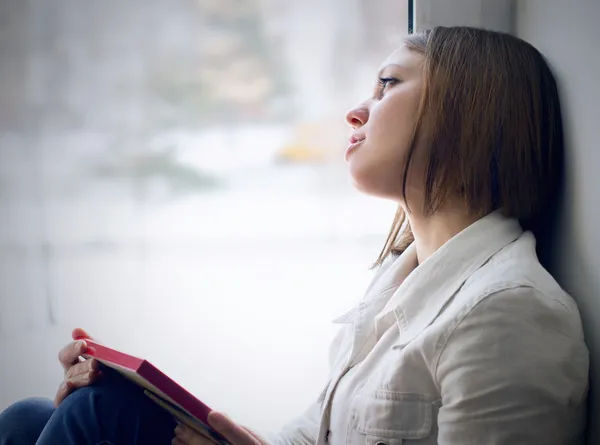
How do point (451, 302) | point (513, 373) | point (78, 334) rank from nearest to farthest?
point (513, 373)
point (451, 302)
point (78, 334)

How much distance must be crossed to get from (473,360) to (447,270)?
16 cm

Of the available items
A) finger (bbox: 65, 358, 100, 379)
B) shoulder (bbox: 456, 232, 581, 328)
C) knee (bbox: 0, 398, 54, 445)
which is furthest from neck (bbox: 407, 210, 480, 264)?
knee (bbox: 0, 398, 54, 445)

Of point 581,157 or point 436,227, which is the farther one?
point 436,227

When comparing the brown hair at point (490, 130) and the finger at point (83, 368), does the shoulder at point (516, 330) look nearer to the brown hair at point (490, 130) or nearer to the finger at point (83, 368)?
the brown hair at point (490, 130)

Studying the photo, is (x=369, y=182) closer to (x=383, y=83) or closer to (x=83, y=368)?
(x=383, y=83)

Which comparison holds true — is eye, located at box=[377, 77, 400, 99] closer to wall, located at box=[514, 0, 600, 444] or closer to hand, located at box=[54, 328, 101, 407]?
wall, located at box=[514, 0, 600, 444]

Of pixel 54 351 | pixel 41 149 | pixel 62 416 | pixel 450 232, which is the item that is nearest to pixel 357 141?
pixel 450 232

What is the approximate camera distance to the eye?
910mm

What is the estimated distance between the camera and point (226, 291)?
4.05ft

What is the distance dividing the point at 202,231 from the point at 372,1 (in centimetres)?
56

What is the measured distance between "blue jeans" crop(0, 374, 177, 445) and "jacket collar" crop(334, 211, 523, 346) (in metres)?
0.36

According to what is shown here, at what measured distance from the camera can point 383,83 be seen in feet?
3.06

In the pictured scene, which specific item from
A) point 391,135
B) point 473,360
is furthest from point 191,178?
point 473,360

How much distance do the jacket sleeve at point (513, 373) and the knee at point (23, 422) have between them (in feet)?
2.01
